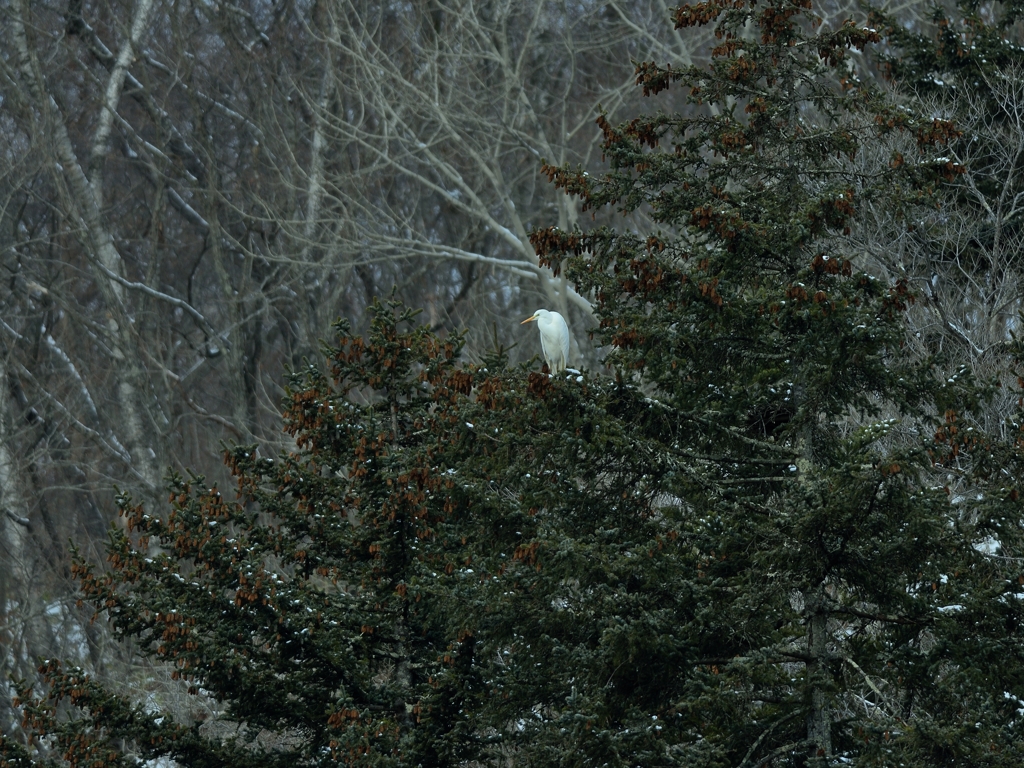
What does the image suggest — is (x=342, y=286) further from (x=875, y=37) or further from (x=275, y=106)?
(x=875, y=37)

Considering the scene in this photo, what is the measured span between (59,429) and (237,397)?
341 cm

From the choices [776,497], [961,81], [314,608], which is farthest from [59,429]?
[776,497]

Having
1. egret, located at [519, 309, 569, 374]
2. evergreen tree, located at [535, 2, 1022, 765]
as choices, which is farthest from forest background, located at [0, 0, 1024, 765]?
evergreen tree, located at [535, 2, 1022, 765]

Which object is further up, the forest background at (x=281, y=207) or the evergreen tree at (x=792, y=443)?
the forest background at (x=281, y=207)

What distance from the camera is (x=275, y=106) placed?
33.0 m

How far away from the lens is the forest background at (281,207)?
18266mm

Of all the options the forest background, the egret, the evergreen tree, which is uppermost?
the forest background

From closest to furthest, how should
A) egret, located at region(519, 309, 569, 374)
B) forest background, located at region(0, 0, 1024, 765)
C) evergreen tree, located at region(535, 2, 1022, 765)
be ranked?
1. evergreen tree, located at region(535, 2, 1022, 765)
2. egret, located at region(519, 309, 569, 374)
3. forest background, located at region(0, 0, 1024, 765)

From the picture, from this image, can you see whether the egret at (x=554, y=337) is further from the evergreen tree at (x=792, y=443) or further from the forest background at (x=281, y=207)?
the forest background at (x=281, y=207)

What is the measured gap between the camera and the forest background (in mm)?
18266

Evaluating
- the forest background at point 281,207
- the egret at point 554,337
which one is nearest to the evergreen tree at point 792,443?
the egret at point 554,337

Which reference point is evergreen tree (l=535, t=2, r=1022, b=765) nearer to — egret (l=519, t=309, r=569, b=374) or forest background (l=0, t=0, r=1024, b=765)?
egret (l=519, t=309, r=569, b=374)

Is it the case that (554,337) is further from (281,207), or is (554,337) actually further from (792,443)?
(281,207)

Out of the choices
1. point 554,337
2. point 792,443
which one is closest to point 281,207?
point 554,337
